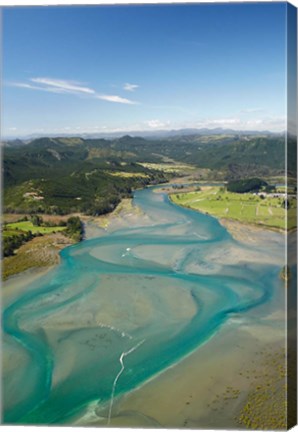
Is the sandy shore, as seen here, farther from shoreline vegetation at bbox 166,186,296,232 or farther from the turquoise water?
shoreline vegetation at bbox 166,186,296,232

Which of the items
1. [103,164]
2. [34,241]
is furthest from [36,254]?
[103,164]

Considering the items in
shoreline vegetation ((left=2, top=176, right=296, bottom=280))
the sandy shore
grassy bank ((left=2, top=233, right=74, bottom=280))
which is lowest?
the sandy shore

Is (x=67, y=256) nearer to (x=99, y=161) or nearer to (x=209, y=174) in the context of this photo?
(x=99, y=161)

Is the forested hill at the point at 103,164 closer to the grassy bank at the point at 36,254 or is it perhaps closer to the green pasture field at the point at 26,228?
the green pasture field at the point at 26,228

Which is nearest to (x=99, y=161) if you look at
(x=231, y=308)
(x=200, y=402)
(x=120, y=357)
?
(x=231, y=308)

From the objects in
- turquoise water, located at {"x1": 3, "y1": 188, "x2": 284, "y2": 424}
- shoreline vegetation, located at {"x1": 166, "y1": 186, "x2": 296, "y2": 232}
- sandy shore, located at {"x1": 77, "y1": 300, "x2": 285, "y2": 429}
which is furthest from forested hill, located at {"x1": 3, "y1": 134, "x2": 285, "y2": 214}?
sandy shore, located at {"x1": 77, "y1": 300, "x2": 285, "y2": 429}

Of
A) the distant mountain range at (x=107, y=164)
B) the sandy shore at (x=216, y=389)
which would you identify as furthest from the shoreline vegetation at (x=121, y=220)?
the sandy shore at (x=216, y=389)

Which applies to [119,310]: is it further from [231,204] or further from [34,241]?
[231,204]
